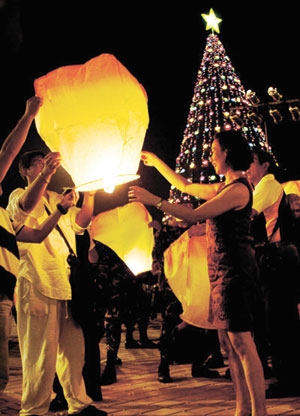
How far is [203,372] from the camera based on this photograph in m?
4.90

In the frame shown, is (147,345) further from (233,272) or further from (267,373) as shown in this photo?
(233,272)

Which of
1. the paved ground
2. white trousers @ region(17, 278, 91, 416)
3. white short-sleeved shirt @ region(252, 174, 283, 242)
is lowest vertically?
the paved ground

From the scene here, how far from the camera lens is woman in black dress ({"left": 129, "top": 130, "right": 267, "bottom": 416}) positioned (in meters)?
2.94

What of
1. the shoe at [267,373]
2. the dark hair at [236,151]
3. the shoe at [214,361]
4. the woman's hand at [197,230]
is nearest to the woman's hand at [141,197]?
the dark hair at [236,151]

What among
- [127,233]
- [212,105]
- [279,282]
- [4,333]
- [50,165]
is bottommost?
[4,333]

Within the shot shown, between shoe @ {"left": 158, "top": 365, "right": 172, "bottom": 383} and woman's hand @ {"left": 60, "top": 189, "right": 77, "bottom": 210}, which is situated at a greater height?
woman's hand @ {"left": 60, "top": 189, "right": 77, "bottom": 210}

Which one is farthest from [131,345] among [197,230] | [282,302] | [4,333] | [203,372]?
[4,333]


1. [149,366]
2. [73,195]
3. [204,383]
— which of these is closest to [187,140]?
[149,366]

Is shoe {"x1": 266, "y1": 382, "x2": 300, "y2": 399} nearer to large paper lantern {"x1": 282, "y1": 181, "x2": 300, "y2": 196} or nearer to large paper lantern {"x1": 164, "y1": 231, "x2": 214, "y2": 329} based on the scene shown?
large paper lantern {"x1": 164, "y1": 231, "x2": 214, "y2": 329}

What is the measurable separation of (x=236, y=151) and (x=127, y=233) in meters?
2.41

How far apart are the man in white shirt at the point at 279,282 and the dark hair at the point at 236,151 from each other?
92cm

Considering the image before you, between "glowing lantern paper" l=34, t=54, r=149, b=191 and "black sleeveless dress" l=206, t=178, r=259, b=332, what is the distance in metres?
0.83

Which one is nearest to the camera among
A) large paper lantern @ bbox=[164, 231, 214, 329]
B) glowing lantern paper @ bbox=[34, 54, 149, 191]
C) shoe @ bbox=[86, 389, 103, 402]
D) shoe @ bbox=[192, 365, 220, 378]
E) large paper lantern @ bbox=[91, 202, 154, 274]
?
glowing lantern paper @ bbox=[34, 54, 149, 191]

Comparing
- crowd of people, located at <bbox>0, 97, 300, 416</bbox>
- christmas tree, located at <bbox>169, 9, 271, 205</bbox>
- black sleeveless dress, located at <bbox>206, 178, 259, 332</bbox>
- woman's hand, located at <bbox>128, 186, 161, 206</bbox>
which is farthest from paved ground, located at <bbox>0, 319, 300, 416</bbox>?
christmas tree, located at <bbox>169, 9, 271, 205</bbox>
